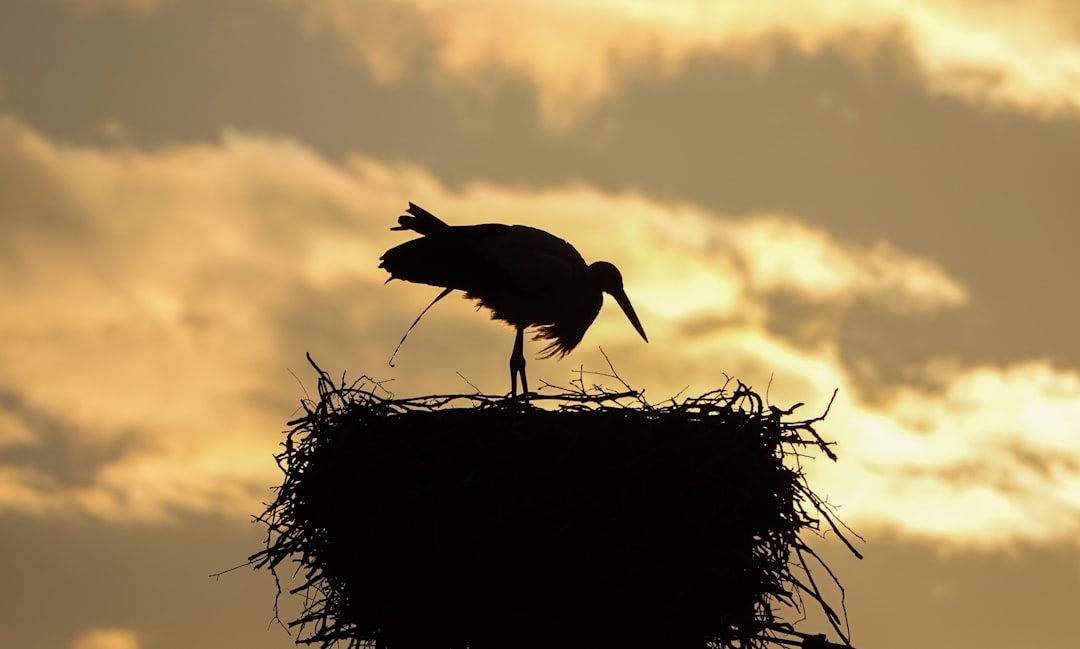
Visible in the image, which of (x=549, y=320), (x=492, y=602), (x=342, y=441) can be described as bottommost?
(x=492, y=602)

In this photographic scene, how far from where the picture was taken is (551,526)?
17.3 feet

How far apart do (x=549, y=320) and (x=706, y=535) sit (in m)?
3.25

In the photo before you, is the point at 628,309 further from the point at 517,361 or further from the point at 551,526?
the point at 551,526

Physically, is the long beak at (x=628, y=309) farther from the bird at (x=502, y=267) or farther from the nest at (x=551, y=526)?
the nest at (x=551, y=526)

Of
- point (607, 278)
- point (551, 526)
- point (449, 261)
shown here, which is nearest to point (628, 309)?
point (607, 278)

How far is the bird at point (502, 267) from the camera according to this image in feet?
26.7

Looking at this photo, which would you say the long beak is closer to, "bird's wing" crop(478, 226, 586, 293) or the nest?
"bird's wing" crop(478, 226, 586, 293)

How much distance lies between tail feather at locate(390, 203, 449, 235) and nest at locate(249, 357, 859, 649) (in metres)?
2.32

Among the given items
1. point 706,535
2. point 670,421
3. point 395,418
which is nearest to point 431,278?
point 395,418

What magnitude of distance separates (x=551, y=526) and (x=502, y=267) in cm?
310

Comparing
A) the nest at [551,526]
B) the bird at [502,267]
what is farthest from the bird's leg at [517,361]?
the nest at [551,526]

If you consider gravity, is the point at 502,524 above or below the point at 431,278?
below

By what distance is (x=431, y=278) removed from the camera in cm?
823

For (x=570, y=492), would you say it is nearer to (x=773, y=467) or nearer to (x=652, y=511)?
(x=652, y=511)
